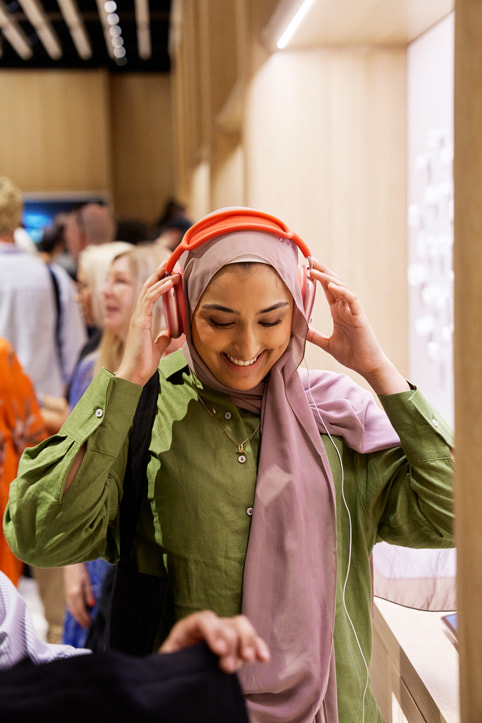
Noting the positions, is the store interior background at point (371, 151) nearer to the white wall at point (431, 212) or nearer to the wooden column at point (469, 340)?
the white wall at point (431, 212)

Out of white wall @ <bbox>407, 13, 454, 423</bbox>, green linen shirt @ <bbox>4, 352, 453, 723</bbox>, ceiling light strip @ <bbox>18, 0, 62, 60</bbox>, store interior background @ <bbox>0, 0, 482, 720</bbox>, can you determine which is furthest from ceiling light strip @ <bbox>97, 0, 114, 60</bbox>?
green linen shirt @ <bbox>4, 352, 453, 723</bbox>

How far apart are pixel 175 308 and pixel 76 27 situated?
11.4 m

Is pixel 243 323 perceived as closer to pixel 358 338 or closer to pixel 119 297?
pixel 358 338

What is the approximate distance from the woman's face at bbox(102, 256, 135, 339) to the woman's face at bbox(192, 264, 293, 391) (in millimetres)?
1230

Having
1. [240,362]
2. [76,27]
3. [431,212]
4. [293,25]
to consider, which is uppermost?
[76,27]

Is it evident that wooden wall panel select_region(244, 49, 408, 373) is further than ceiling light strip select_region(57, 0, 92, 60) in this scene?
No

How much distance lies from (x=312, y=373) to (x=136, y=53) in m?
14.1

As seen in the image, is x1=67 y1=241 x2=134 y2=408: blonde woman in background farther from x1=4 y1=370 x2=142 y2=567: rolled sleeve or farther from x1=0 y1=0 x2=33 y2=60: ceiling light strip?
x1=0 y1=0 x2=33 y2=60: ceiling light strip

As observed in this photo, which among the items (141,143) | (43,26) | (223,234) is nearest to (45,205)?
(141,143)

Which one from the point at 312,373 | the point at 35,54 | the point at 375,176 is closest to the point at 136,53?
the point at 35,54

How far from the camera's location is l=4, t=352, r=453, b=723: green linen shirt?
1373 mm

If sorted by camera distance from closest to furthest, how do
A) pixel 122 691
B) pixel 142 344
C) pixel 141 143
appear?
pixel 122 691
pixel 142 344
pixel 141 143

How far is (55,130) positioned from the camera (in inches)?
545

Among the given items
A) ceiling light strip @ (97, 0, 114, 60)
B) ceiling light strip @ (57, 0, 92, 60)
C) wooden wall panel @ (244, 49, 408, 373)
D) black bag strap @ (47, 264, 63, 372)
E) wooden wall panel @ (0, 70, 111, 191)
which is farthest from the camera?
wooden wall panel @ (0, 70, 111, 191)
